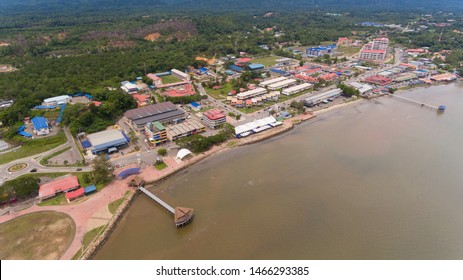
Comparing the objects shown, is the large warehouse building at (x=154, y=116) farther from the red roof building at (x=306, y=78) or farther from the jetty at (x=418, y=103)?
the jetty at (x=418, y=103)

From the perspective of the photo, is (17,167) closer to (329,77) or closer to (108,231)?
(108,231)

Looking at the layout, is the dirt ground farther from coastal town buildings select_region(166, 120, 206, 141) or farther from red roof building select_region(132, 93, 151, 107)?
coastal town buildings select_region(166, 120, 206, 141)

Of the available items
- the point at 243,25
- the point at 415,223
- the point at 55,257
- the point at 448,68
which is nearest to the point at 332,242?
the point at 415,223

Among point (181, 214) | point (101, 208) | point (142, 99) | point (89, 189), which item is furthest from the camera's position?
point (142, 99)

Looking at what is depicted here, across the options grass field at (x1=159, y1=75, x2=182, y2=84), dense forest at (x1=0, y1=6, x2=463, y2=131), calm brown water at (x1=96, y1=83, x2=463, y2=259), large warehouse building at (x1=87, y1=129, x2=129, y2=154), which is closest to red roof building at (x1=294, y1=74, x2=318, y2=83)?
calm brown water at (x1=96, y1=83, x2=463, y2=259)

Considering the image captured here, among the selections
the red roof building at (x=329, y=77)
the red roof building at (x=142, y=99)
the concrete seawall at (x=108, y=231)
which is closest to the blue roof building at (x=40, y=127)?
the red roof building at (x=142, y=99)

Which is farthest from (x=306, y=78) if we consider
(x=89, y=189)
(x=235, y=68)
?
(x=89, y=189)
